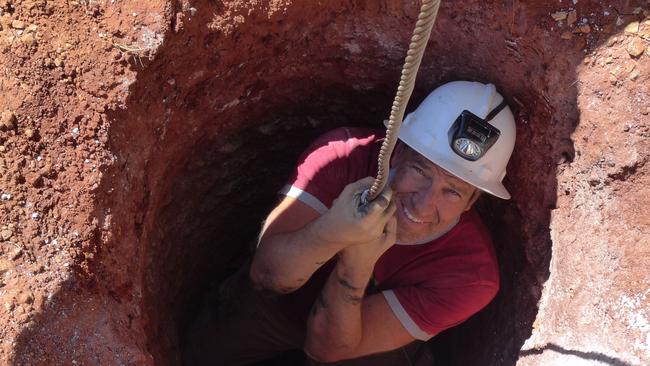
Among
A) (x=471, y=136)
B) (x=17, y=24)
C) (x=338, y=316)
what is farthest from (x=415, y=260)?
(x=17, y=24)

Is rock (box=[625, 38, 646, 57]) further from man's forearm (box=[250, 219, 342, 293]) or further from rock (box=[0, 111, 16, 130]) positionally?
rock (box=[0, 111, 16, 130])

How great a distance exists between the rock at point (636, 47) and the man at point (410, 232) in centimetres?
51

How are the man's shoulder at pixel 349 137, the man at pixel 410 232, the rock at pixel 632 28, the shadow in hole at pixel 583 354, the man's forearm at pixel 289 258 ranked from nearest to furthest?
the shadow in hole at pixel 583 354
the man's forearm at pixel 289 258
the rock at pixel 632 28
the man at pixel 410 232
the man's shoulder at pixel 349 137

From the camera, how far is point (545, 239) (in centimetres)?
280

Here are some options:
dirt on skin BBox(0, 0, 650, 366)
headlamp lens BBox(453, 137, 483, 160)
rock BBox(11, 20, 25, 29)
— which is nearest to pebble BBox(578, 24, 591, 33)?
dirt on skin BBox(0, 0, 650, 366)

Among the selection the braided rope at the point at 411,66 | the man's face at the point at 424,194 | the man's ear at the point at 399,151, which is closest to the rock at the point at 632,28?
the man's face at the point at 424,194

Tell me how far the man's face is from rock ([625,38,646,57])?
2.51ft

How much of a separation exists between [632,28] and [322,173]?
1290mm

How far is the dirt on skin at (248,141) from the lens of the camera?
204cm

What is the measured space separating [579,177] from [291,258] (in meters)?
1.17

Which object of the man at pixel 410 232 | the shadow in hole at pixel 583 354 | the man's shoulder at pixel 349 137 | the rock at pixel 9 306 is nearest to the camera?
the rock at pixel 9 306

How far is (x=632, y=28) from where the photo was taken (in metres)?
2.44

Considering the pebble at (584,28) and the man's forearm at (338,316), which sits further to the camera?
the pebble at (584,28)

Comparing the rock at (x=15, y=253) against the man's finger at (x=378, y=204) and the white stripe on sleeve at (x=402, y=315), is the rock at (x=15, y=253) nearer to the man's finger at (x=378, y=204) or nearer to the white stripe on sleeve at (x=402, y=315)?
the man's finger at (x=378, y=204)
